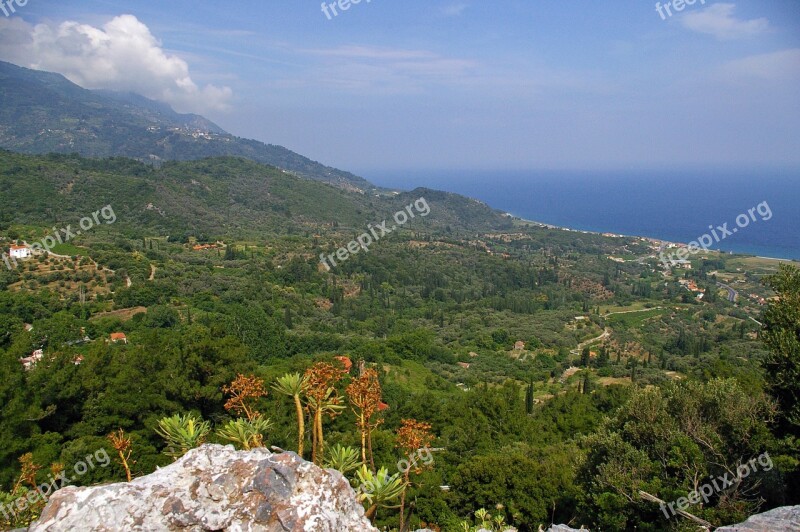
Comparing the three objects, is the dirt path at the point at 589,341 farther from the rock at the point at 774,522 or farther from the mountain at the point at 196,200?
the mountain at the point at 196,200

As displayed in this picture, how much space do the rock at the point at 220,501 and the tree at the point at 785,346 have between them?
28.4 ft

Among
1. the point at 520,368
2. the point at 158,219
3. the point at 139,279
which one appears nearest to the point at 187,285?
the point at 139,279

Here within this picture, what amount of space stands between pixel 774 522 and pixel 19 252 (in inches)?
2148

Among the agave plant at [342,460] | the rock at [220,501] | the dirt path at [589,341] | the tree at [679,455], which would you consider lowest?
the dirt path at [589,341]

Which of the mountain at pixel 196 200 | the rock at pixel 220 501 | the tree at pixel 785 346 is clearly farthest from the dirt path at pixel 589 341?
the mountain at pixel 196 200

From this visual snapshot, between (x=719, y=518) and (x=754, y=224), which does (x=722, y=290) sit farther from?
(x=754, y=224)

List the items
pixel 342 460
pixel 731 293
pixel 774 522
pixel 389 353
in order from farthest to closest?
1. pixel 731 293
2. pixel 389 353
3. pixel 774 522
4. pixel 342 460

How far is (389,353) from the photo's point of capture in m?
40.9

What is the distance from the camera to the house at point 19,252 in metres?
43.5

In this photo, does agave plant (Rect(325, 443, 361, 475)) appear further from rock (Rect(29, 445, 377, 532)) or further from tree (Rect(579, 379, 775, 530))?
tree (Rect(579, 379, 775, 530))

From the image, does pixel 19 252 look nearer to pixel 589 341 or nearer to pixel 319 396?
pixel 319 396

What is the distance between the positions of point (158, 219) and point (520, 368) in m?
68.6

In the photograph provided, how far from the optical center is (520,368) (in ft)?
141

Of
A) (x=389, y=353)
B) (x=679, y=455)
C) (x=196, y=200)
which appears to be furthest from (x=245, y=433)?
(x=196, y=200)
